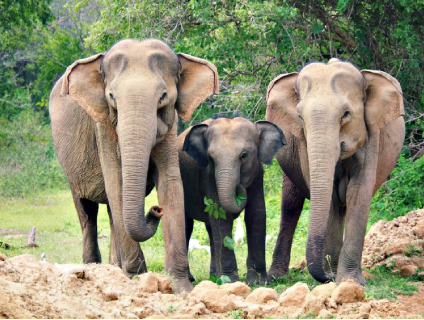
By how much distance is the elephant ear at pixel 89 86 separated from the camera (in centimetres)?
767

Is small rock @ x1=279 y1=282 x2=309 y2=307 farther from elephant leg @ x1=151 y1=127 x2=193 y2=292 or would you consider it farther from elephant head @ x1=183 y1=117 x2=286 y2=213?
elephant head @ x1=183 y1=117 x2=286 y2=213

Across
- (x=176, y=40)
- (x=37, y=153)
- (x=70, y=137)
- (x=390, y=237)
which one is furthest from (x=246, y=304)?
(x=37, y=153)

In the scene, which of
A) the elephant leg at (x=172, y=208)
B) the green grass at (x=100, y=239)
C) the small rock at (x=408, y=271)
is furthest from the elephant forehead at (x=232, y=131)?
the small rock at (x=408, y=271)

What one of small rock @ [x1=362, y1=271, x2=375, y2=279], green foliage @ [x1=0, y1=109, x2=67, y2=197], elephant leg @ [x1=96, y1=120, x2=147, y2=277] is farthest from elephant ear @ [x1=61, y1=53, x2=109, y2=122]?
green foliage @ [x1=0, y1=109, x2=67, y2=197]

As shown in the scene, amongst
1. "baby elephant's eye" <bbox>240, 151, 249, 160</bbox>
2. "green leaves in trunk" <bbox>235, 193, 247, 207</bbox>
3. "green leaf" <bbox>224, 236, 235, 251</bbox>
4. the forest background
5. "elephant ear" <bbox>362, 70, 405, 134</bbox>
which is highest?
the forest background

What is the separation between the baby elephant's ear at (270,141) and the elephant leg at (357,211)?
1026 mm

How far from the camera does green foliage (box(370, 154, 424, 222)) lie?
38.5 feet

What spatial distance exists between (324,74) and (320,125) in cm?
61

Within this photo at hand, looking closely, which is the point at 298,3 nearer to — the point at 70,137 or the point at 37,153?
the point at 70,137

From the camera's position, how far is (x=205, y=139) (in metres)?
8.92

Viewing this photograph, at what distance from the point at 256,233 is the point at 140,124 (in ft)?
7.76

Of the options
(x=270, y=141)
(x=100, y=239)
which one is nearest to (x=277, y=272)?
(x=270, y=141)

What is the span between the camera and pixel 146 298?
6020 mm

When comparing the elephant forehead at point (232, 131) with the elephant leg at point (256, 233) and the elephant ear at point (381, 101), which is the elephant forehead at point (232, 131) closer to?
the elephant leg at point (256, 233)
